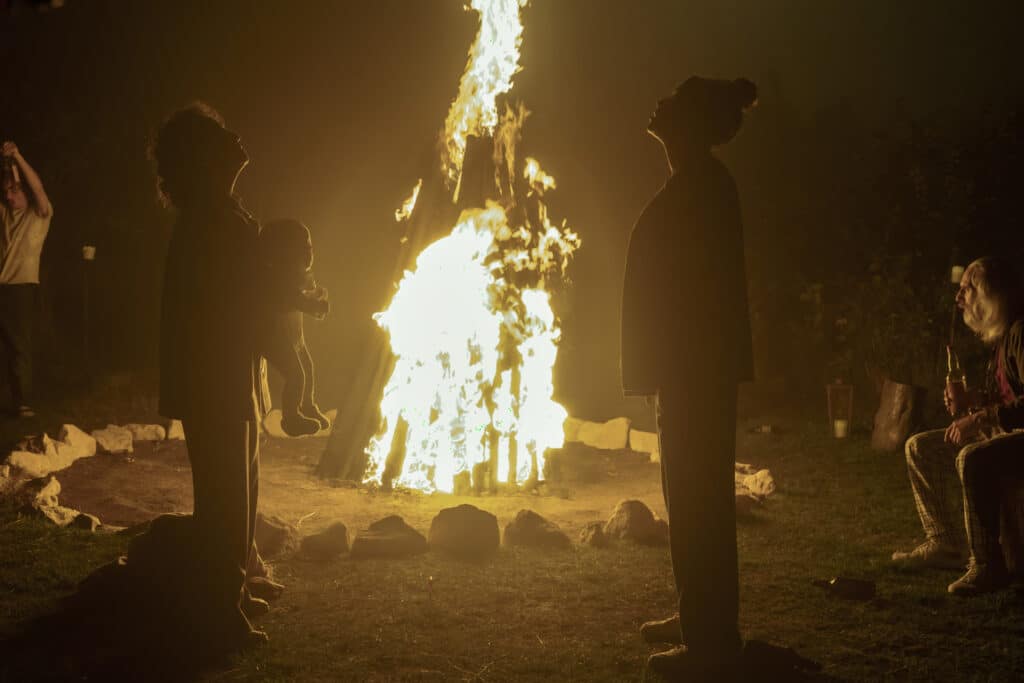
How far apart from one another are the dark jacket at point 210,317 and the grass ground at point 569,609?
1.21 meters

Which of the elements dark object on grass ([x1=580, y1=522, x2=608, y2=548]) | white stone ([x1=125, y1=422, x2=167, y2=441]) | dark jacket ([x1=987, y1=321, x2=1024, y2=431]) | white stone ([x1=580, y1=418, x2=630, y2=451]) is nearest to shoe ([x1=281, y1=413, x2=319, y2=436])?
dark object on grass ([x1=580, y1=522, x2=608, y2=548])

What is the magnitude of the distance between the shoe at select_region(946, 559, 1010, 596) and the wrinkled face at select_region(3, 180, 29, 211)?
30.6 ft

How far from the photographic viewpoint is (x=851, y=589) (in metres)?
4.98

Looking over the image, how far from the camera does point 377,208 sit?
13.3m

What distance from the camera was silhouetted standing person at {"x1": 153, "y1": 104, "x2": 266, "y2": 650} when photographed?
13.5 ft

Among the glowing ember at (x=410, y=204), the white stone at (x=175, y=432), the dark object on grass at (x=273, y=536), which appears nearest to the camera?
the dark object on grass at (x=273, y=536)

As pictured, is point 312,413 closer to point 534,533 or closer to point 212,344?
point 212,344

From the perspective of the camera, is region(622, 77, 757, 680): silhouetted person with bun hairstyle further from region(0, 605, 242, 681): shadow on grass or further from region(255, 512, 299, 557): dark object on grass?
region(255, 512, 299, 557): dark object on grass

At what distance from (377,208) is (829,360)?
7316 millimetres

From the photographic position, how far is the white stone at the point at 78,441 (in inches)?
334

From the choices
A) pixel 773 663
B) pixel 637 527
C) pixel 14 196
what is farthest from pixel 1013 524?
pixel 14 196

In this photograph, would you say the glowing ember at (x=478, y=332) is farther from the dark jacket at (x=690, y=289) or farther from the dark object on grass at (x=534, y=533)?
the dark jacket at (x=690, y=289)

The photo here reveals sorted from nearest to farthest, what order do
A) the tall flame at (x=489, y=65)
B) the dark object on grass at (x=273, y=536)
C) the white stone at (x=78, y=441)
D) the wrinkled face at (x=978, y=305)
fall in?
the wrinkled face at (x=978, y=305)
the dark object on grass at (x=273, y=536)
the tall flame at (x=489, y=65)
the white stone at (x=78, y=441)

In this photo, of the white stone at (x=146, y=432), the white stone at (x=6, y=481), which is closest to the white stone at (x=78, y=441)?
the white stone at (x=146, y=432)
